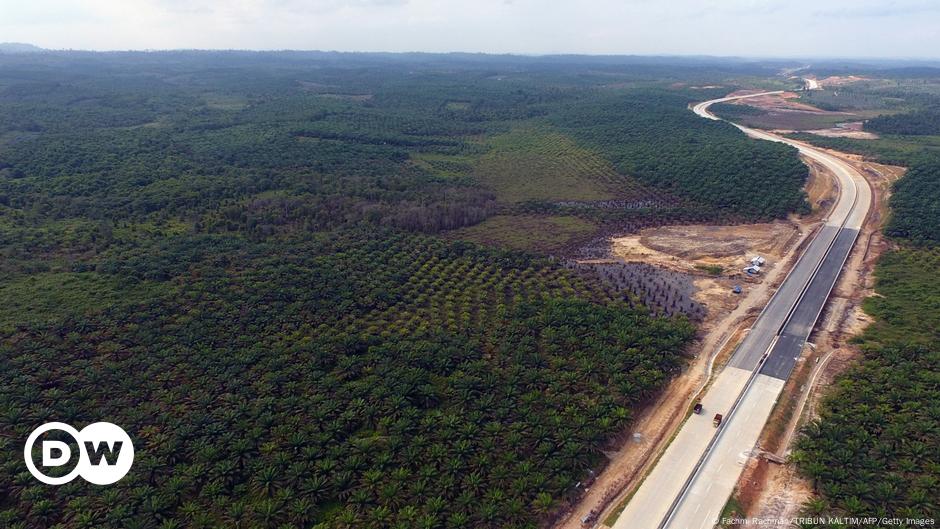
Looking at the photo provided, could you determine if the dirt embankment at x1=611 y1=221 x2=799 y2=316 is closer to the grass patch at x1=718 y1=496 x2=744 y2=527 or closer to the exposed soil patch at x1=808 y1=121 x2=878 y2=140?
the grass patch at x1=718 y1=496 x2=744 y2=527

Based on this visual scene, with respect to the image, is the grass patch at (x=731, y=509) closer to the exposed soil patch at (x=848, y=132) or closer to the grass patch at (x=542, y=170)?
the grass patch at (x=542, y=170)

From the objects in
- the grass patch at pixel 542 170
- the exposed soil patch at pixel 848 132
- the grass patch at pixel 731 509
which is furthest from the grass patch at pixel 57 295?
the exposed soil patch at pixel 848 132

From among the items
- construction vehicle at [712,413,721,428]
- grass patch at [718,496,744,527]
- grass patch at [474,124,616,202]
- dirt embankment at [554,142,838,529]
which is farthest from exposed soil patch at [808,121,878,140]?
grass patch at [718,496,744,527]

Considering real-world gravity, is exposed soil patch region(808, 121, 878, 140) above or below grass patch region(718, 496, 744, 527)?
above

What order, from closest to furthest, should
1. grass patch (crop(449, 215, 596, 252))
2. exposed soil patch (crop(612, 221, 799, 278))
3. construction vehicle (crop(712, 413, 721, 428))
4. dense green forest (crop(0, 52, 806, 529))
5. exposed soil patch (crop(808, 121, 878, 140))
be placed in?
dense green forest (crop(0, 52, 806, 529)), construction vehicle (crop(712, 413, 721, 428)), exposed soil patch (crop(612, 221, 799, 278)), grass patch (crop(449, 215, 596, 252)), exposed soil patch (crop(808, 121, 878, 140))

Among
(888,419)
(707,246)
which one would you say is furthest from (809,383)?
(707,246)

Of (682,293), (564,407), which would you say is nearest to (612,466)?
(564,407)

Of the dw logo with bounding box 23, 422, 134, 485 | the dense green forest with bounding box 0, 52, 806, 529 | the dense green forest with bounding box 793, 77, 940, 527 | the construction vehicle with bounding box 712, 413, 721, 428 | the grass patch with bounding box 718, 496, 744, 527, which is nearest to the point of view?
the dense green forest with bounding box 793, 77, 940, 527

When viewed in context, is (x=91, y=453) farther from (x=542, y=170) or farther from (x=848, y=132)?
(x=848, y=132)

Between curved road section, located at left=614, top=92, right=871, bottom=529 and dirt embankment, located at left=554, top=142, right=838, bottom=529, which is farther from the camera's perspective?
dirt embankment, located at left=554, top=142, right=838, bottom=529
